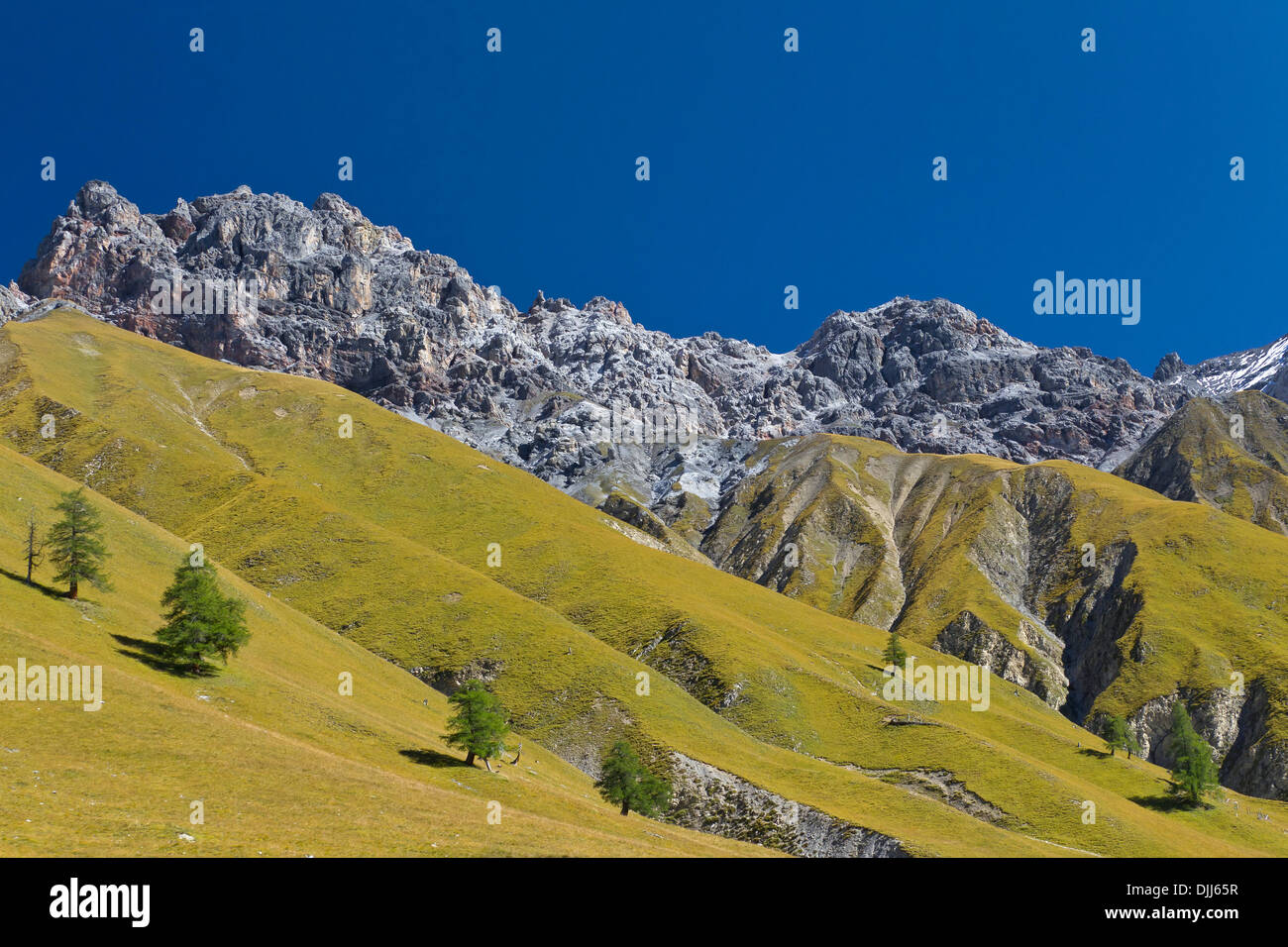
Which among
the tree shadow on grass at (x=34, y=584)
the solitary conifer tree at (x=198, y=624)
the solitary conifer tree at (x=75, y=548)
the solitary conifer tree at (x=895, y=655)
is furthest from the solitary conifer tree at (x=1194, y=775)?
the tree shadow on grass at (x=34, y=584)

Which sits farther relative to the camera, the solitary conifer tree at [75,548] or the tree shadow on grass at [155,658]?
the solitary conifer tree at [75,548]

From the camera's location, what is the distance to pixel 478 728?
68062mm

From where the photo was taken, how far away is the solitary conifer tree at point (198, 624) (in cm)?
6206

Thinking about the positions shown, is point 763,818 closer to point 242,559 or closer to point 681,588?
point 681,588

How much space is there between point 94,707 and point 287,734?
12274 mm

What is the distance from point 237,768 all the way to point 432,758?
2251 cm

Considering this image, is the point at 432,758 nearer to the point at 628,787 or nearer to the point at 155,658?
the point at 628,787

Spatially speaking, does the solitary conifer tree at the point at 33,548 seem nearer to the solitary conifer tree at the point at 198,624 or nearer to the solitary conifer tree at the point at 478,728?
the solitary conifer tree at the point at 198,624

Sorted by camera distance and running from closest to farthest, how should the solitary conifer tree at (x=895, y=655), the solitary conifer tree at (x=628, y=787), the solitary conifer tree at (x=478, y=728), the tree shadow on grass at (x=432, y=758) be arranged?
1. the tree shadow on grass at (x=432, y=758)
2. the solitary conifer tree at (x=478, y=728)
3. the solitary conifer tree at (x=628, y=787)
4. the solitary conifer tree at (x=895, y=655)

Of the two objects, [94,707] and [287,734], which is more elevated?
[94,707]

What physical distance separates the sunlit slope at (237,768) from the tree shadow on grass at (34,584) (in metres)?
0.25

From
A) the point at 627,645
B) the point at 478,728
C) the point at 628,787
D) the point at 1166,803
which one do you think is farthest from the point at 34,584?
the point at 1166,803
